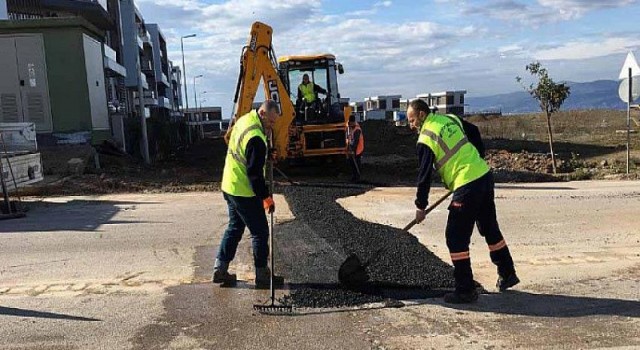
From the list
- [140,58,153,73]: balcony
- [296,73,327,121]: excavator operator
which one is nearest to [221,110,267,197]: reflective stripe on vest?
[296,73,327,121]: excavator operator

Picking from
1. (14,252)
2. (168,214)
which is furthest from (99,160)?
(14,252)

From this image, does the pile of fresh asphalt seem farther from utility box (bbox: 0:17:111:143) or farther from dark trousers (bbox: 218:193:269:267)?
utility box (bbox: 0:17:111:143)

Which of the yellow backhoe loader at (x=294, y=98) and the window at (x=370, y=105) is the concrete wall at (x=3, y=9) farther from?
the window at (x=370, y=105)

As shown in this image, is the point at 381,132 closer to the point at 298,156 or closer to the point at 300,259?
the point at 298,156

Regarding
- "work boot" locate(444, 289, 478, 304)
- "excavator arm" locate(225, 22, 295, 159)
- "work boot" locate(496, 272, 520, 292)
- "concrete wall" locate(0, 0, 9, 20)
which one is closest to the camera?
"work boot" locate(444, 289, 478, 304)

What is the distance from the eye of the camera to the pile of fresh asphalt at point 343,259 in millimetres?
5520

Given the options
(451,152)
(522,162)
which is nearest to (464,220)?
(451,152)

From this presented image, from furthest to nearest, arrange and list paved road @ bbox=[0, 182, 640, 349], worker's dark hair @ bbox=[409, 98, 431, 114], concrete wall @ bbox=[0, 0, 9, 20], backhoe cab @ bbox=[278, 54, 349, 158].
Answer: concrete wall @ bbox=[0, 0, 9, 20] < backhoe cab @ bbox=[278, 54, 349, 158] < worker's dark hair @ bbox=[409, 98, 431, 114] < paved road @ bbox=[0, 182, 640, 349]

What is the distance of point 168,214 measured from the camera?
404 inches

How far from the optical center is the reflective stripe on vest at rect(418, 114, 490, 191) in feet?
17.3

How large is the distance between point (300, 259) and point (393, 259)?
3.56 feet

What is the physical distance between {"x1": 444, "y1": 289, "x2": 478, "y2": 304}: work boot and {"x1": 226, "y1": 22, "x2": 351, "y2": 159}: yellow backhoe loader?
846cm

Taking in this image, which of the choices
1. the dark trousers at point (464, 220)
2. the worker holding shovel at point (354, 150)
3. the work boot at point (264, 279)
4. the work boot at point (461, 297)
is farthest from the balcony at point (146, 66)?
the work boot at point (461, 297)

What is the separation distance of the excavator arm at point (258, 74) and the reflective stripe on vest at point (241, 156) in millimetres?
7268
